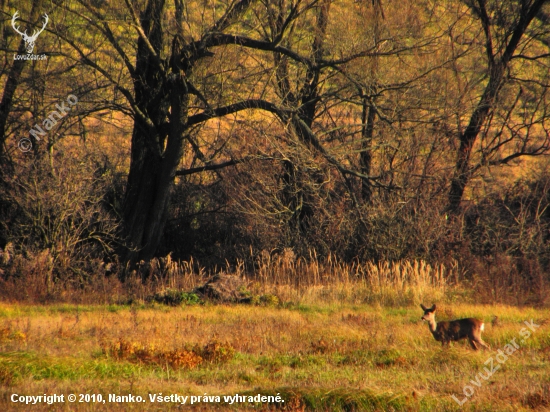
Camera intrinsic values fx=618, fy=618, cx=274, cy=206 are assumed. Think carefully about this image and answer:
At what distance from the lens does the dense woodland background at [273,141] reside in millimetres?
14484

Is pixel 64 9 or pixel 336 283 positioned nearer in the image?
pixel 336 283

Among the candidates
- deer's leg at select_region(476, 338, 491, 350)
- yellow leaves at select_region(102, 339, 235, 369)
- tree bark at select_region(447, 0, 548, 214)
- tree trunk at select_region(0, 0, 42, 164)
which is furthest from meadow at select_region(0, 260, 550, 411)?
tree trunk at select_region(0, 0, 42, 164)

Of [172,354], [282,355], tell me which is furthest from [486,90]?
[172,354]

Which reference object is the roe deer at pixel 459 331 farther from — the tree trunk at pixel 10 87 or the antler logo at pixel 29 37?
the tree trunk at pixel 10 87

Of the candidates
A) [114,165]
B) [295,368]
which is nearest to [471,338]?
[295,368]

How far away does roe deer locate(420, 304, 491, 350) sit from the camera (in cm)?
846

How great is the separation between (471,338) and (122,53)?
1077cm

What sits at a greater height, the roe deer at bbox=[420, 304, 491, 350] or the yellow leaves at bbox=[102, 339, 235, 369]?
the roe deer at bbox=[420, 304, 491, 350]

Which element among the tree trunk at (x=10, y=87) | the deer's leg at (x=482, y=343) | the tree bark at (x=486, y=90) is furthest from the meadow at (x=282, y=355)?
the tree trunk at (x=10, y=87)

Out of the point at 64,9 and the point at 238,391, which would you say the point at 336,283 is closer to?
the point at 238,391

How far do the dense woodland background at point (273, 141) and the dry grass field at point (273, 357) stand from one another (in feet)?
9.30

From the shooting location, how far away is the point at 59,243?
14.4m

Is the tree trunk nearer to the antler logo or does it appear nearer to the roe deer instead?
the antler logo

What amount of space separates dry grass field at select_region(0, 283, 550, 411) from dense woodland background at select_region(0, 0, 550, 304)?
2.83m
